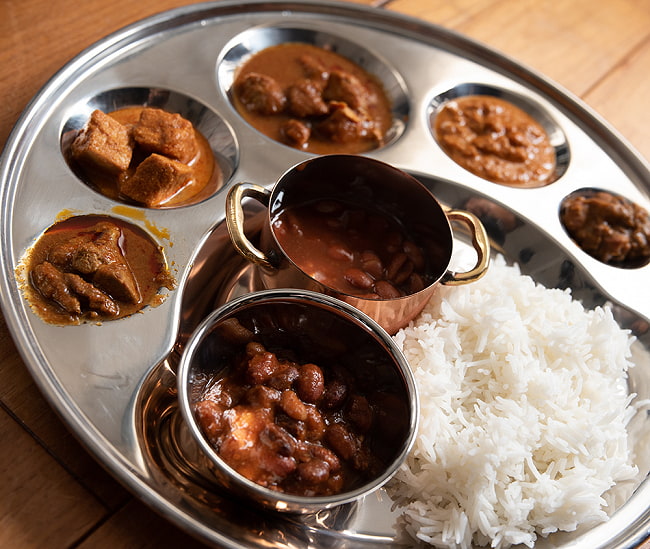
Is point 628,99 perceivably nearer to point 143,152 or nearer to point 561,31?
point 561,31

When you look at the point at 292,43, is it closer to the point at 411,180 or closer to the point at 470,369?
the point at 411,180

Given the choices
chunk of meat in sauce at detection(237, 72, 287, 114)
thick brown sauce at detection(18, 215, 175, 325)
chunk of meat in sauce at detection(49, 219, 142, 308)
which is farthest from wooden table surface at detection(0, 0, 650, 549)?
chunk of meat in sauce at detection(237, 72, 287, 114)

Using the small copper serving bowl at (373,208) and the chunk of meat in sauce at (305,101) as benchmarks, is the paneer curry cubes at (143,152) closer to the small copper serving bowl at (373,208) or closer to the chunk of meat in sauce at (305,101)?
the small copper serving bowl at (373,208)

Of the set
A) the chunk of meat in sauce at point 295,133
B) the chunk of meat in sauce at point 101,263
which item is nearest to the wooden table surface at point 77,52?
the chunk of meat in sauce at point 101,263

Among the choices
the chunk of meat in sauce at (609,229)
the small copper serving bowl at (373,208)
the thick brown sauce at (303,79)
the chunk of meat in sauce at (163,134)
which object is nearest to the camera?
the small copper serving bowl at (373,208)

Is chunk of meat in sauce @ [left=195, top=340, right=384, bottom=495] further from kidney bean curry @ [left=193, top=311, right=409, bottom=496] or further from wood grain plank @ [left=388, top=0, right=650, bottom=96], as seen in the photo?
wood grain plank @ [left=388, top=0, right=650, bottom=96]

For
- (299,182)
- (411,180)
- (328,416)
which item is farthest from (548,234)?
(328,416)
